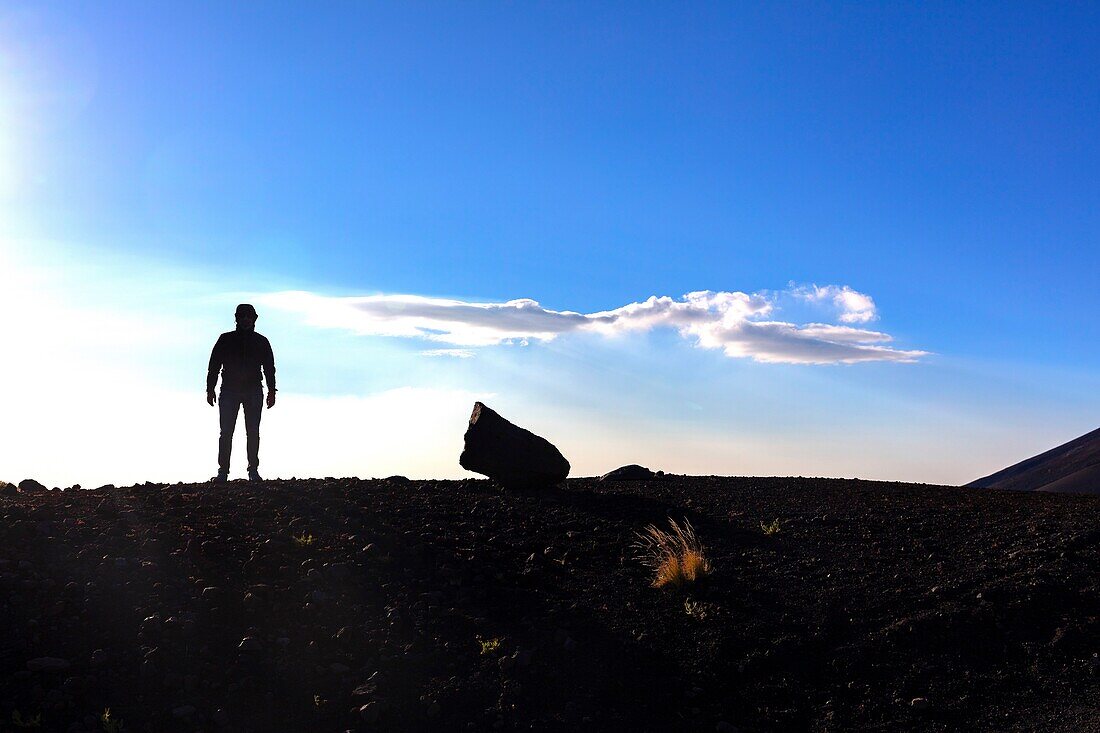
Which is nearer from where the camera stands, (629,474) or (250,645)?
(250,645)

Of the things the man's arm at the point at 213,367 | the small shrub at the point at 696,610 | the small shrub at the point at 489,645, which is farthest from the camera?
the man's arm at the point at 213,367

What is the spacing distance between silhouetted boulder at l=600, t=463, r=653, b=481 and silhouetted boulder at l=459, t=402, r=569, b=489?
6.82 feet

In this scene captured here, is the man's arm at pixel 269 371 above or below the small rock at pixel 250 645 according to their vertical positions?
above

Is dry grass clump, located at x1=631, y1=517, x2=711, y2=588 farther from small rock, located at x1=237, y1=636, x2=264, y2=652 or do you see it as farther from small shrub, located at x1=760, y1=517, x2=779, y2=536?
small rock, located at x1=237, y1=636, x2=264, y2=652

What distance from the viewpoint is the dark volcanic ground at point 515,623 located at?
705cm

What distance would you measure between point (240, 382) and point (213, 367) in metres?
0.49

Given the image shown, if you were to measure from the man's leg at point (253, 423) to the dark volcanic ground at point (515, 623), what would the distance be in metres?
2.98

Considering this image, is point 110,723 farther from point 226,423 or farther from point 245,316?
point 245,316

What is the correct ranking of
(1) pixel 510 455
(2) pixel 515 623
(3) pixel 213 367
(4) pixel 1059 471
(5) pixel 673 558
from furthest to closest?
(4) pixel 1059 471 → (3) pixel 213 367 → (1) pixel 510 455 → (5) pixel 673 558 → (2) pixel 515 623

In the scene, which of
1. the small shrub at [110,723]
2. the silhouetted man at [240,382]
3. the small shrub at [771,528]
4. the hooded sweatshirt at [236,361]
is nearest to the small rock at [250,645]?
the small shrub at [110,723]

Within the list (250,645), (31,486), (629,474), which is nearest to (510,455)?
(629,474)

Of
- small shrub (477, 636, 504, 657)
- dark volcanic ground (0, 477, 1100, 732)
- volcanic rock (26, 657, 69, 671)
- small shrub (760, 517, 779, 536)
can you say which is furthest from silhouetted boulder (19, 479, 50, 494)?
small shrub (760, 517, 779, 536)

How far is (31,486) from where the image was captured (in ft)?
41.6

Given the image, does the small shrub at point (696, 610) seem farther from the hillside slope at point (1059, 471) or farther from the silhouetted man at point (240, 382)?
the hillside slope at point (1059, 471)
